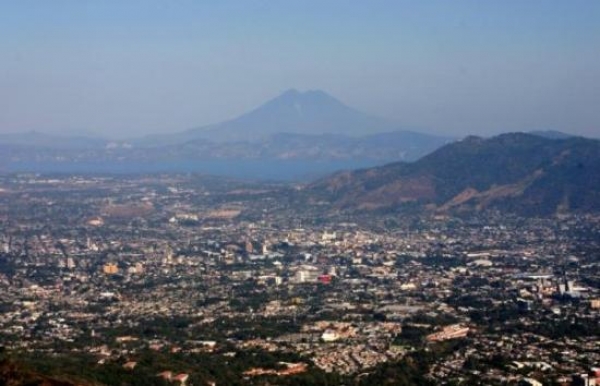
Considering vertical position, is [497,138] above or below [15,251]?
above

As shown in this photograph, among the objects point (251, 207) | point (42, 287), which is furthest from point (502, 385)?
point (251, 207)

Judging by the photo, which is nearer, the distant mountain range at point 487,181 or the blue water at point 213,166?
the distant mountain range at point 487,181

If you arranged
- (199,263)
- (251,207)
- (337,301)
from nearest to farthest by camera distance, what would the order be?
(337,301), (199,263), (251,207)

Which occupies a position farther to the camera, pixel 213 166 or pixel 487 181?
pixel 213 166

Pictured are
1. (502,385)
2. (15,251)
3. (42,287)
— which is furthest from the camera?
(15,251)

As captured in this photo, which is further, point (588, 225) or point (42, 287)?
point (588, 225)

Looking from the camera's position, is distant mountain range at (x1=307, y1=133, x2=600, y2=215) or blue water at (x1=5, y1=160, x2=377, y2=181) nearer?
distant mountain range at (x1=307, y1=133, x2=600, y2=215)

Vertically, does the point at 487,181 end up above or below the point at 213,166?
below

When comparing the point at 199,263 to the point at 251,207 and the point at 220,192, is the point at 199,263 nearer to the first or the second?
the point at 251,207
